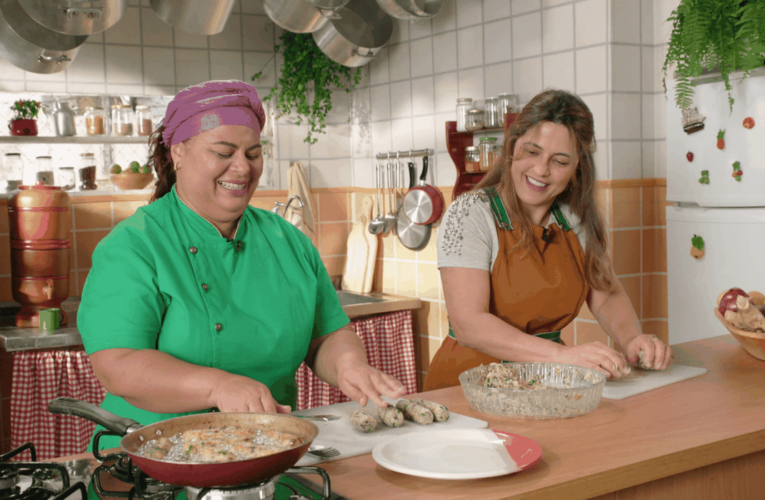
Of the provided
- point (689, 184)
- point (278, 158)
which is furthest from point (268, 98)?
point (689, 184)

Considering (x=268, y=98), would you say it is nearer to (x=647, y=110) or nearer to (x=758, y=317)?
(x=647, y=110)

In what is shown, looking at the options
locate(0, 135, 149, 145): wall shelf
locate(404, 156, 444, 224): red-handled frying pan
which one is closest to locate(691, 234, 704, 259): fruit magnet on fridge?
locate(404, 156, 444, 224): red-handled frying pan

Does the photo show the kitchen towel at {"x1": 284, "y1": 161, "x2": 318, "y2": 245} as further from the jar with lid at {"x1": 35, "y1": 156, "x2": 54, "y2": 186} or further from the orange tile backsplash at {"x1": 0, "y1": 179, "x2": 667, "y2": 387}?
the jar with lid at {"x1": 35, "y1": 156, "x2": 54, "y2": 186}

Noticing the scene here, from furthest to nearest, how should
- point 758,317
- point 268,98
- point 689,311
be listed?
point 268,98 < point 689,311 < point 758,317

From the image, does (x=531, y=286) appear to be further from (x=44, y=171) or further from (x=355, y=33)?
(x=44, y=171)

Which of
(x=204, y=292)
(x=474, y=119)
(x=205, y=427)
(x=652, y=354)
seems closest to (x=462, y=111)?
(x=474, y=119)

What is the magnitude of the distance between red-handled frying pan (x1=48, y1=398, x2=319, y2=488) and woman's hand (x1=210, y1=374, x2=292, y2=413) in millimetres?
113

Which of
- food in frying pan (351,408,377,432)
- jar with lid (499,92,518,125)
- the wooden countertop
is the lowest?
the wooden countertop

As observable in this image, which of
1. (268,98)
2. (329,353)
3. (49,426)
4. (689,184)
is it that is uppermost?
(268,98)

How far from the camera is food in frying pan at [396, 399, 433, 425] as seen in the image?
→ 4.25ft

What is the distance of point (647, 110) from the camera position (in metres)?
2.83

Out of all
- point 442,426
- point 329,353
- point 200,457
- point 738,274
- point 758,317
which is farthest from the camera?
point 738,274

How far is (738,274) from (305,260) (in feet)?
5.32

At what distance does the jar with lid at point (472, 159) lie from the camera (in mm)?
3191
